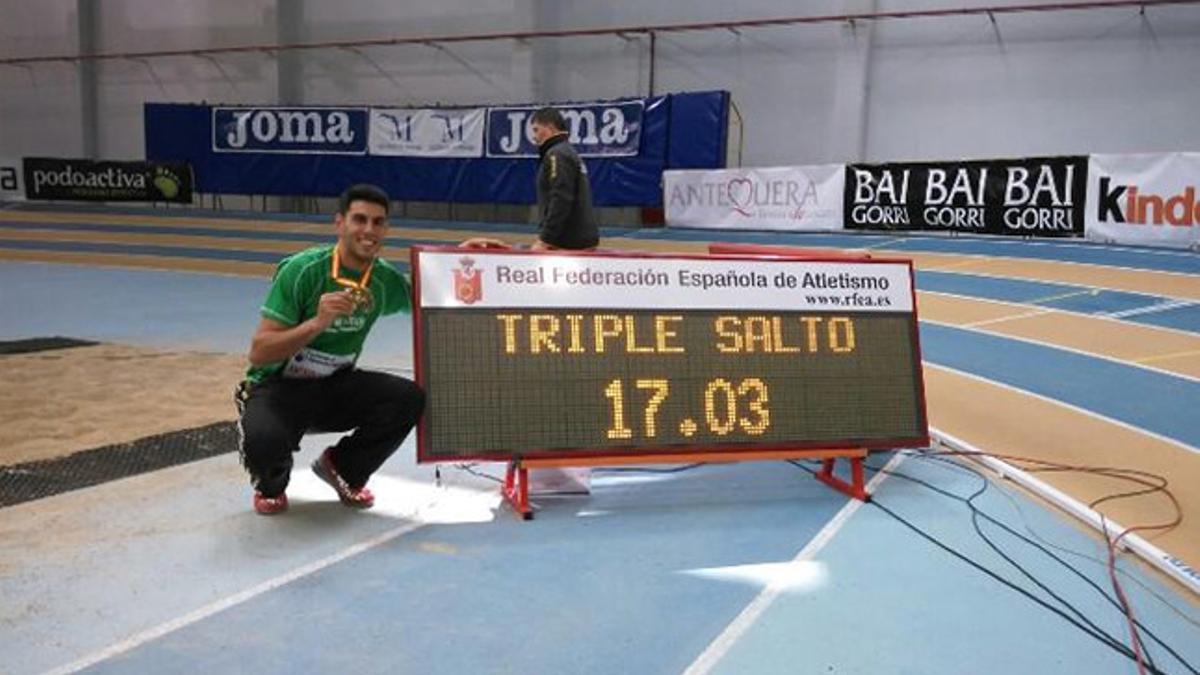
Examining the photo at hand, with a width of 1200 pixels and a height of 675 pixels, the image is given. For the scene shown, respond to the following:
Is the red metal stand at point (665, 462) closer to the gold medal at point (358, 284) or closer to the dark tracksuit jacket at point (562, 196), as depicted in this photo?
the gold medal at point (358, 284)

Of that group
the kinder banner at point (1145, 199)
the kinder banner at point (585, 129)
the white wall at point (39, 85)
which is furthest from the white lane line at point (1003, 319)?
the white wall at point (39, 85)

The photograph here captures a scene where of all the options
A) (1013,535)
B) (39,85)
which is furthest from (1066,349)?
(39,85)

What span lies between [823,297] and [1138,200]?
1127cm

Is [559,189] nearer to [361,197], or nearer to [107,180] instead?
[361,197]

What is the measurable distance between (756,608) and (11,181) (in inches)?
1116

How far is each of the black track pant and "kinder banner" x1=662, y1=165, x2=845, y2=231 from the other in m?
13.5

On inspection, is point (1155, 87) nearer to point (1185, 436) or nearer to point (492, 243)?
point (1185, 436)

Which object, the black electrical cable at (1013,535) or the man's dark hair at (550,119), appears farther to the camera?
the man's dark hair at (550,119)

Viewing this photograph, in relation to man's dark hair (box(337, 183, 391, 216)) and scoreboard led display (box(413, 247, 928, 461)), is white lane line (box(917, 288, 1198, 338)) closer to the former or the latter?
scoreboard led display (box(413, 247, 928, 461))

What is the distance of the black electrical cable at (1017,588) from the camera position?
3221 millimetres

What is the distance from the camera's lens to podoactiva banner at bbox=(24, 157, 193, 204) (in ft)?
81.3

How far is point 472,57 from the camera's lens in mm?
22859

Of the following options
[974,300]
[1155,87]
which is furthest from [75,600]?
[1155,87]

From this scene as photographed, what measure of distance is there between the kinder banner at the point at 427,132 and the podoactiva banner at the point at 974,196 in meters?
8.69
